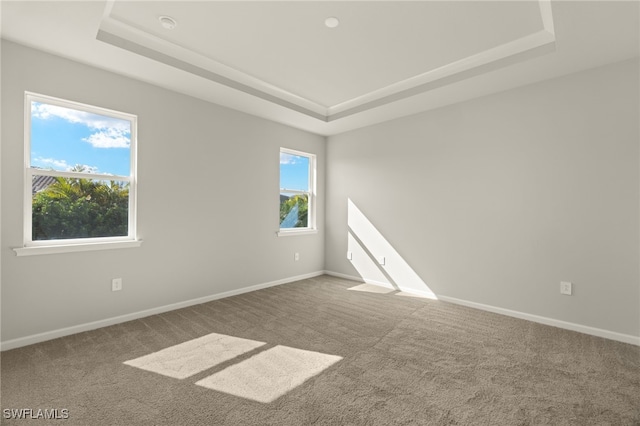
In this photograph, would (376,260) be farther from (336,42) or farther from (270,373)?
(336,42)

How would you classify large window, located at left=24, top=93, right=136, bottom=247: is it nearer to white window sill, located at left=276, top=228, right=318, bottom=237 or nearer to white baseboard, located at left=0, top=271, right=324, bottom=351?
white baseboard, located at left=0, top=271, right=324, bottom=351

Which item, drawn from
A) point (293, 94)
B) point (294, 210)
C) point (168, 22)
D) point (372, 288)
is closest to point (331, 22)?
point (168, 22)

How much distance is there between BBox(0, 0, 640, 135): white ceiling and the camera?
228 centimetres

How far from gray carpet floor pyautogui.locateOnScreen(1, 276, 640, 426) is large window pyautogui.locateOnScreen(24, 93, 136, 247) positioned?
3.33 ft

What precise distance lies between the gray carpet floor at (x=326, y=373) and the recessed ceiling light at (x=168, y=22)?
9.20 feet

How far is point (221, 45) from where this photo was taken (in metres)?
2.86

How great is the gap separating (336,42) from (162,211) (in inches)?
103

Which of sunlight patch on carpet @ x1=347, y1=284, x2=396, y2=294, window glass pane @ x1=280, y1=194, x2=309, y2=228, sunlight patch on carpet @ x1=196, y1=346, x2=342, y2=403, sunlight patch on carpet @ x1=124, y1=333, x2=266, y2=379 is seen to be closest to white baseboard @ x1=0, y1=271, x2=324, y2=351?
Result: sunlight patch on carpet @ x1=124, y1=333, x2=266, y2=379

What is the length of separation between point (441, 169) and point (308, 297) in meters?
2.54

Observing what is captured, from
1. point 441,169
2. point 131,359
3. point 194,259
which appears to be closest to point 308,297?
point 194,259

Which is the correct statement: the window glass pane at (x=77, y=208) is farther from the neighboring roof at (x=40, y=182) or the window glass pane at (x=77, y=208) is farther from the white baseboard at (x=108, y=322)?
the white baseboard at (x=108, y=322)

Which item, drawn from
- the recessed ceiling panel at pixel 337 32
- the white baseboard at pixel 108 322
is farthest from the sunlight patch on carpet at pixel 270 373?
the recessed ceiling panel at pixel 337 32

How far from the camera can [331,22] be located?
8.20ft

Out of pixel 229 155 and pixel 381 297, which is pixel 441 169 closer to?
pixel 381 297
